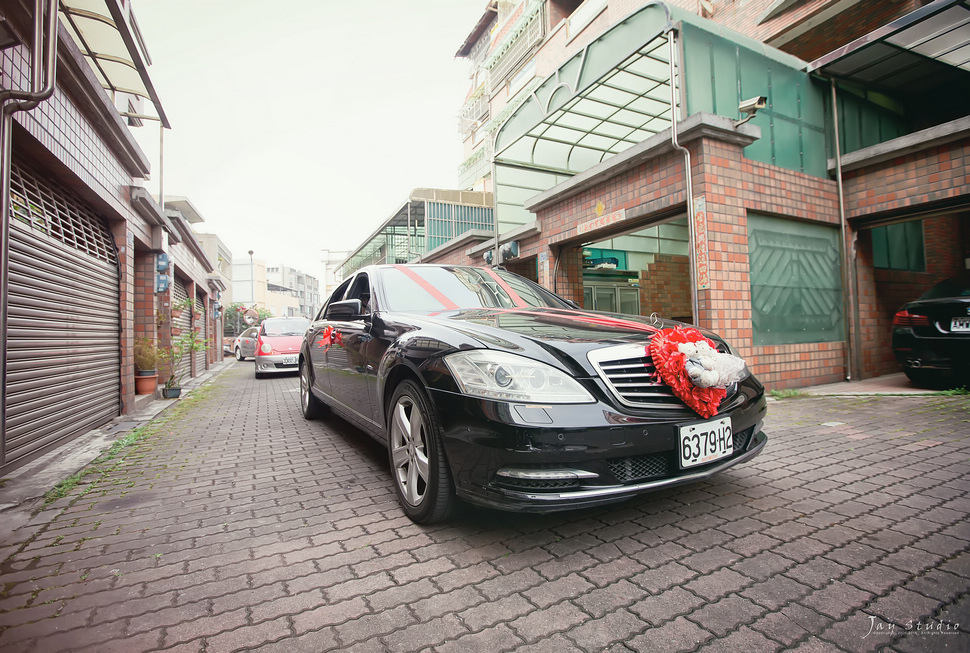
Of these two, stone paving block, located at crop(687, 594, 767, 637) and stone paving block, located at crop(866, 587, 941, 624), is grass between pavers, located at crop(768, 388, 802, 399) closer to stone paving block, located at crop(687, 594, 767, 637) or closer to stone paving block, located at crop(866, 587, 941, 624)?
stone paving block, located at crop(866, 587, 941, 624)

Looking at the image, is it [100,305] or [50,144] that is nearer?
[50,144]

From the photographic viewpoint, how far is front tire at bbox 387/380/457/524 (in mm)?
2162

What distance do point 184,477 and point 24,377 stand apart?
164 centimetres

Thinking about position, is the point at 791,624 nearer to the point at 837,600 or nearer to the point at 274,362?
the point at 837,600

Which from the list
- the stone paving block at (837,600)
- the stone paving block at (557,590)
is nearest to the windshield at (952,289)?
the stone paving block at (837,600)

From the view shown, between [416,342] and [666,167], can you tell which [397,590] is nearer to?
→ [416,342]

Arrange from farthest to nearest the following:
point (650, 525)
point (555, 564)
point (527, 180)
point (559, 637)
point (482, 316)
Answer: point (527, 180) < point (482, 316) < point (650, 525) < point (555, 564) < point (559, 637)

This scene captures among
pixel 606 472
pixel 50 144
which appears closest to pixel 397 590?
pixel 606 472

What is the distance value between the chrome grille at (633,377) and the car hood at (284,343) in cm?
1034

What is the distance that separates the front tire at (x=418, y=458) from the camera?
2.16m

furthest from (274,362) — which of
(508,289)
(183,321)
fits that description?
(508,289)

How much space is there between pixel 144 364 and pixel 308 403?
3343mm

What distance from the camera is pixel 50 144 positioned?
387 cm

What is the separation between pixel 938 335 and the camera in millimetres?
5156
